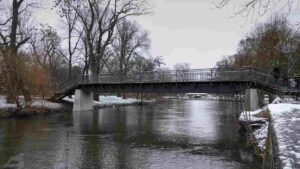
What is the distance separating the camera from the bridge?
32.8m

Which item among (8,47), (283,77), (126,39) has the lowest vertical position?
(283,77)

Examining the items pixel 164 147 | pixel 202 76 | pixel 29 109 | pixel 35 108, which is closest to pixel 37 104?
pixel 35 108

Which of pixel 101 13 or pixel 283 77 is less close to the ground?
pixel 101 13

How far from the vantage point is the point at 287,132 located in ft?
16.2

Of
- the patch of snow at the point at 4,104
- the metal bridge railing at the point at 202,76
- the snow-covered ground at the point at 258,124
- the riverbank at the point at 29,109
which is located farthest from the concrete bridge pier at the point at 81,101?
the snow-covered ground at the point at 258,124

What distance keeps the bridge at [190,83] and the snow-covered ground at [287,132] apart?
23313mm

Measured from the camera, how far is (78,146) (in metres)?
21.8

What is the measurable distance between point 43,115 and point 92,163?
3004 cm

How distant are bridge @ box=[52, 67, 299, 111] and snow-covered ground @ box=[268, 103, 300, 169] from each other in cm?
2331

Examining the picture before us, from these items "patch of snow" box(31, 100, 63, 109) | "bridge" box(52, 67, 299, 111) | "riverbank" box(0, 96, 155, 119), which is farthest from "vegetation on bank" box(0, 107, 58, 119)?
"bridge" box(52, 67, 299, 111)

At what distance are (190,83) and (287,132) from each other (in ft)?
111

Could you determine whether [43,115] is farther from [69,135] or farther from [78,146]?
[78,146]

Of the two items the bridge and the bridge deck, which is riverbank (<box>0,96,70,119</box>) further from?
the bridge deck

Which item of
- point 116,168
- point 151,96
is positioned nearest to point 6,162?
point 116,168
